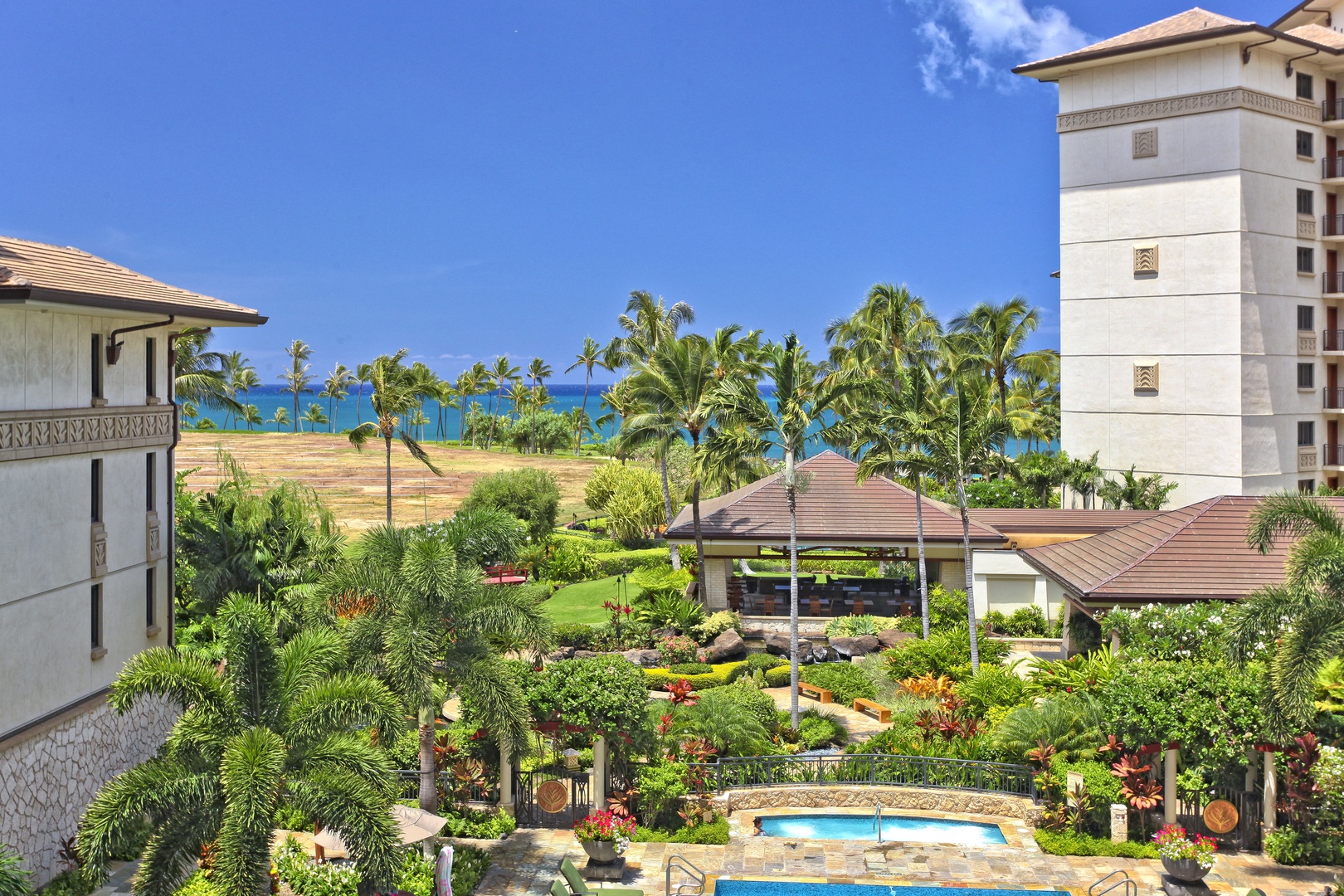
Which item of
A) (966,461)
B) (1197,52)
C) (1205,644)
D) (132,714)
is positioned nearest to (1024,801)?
(1205,644)

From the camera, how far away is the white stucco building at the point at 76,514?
17766 mm

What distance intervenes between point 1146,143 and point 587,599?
100 feet

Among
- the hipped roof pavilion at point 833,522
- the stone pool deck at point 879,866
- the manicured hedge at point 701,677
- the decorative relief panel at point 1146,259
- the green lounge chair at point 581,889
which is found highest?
the decorative relief panel at point 1146,259

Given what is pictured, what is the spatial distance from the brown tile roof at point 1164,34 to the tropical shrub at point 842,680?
1212 inches

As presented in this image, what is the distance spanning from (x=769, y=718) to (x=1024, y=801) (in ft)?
20.0

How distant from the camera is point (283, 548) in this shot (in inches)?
1176

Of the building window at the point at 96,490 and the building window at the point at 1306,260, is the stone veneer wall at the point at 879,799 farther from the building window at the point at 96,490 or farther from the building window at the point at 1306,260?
the building window at the point at 1306,260

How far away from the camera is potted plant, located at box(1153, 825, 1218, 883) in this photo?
57.7ft

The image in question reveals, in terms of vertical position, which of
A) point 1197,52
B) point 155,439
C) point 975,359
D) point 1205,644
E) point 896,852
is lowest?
point 896,852

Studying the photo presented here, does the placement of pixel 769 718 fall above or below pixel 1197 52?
below

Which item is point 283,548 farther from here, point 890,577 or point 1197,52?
point 1197,52

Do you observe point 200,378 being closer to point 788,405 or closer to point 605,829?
point 788,405

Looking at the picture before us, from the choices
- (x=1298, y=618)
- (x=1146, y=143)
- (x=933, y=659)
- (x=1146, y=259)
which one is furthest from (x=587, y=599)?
(x=1146, y=143)

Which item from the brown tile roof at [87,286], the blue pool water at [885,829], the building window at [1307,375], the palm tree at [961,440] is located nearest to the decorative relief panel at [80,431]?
the brown tile roof at [87,286]
